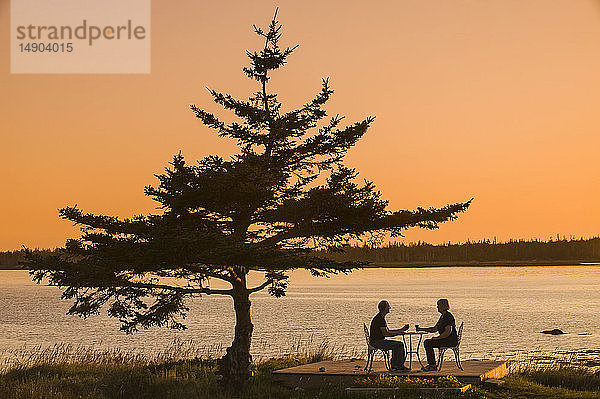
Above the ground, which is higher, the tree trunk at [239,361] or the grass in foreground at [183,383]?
the tree trunk at [239,361]

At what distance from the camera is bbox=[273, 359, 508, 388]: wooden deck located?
16719 mm

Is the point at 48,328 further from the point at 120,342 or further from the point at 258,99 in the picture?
the point at 258,99

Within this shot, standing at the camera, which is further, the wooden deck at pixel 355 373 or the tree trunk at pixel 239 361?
the tree trunk at pixel 239 361

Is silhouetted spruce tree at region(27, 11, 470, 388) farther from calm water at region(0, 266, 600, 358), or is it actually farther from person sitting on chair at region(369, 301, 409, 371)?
calm water at region(0, 266, 600, 358)

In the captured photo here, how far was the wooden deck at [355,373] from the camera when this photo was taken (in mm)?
16719

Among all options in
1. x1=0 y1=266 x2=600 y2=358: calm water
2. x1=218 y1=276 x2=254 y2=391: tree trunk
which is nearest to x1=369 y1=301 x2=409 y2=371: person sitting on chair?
x1=218 y1=276 x2=254 y2=391: tree trunk

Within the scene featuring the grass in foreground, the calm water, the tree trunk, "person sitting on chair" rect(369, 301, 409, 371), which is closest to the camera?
the grass in foreground

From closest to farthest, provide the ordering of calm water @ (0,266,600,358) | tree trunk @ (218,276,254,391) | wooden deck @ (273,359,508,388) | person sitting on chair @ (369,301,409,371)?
1. wooden deck @ (273,359,508,388)
2. person sitting on chair @ (369,301,409,371)
3. tree trunk @ (218,276,254,391)
4. calm water @ (0,266,600,358)

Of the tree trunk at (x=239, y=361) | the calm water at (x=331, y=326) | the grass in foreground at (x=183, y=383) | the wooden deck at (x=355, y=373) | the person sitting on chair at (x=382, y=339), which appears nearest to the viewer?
the grass in foreground at (x=183, y=383)

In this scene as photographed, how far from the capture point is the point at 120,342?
1837 inches

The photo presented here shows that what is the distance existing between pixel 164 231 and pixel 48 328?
45094 mm

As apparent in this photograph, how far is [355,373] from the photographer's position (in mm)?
17344

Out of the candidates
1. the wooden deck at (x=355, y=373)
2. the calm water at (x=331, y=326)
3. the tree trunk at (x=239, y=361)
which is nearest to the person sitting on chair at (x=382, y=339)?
the wooden deck at (x=355, y=373)

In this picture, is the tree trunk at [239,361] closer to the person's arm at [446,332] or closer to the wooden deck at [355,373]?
the wooden deck at [355,373]
